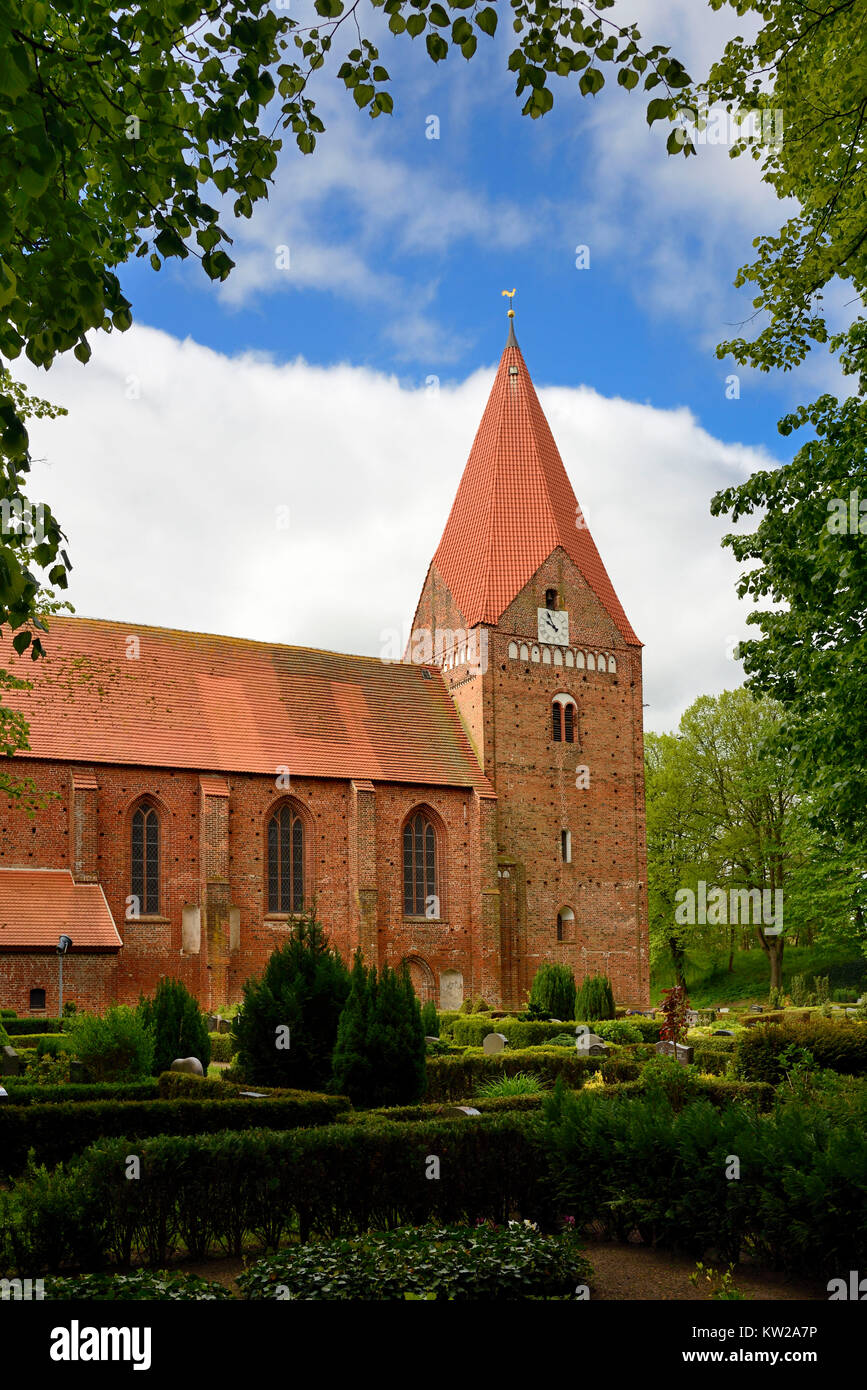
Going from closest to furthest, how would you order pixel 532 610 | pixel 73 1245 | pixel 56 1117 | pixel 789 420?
1. pixel 73 1245
2. pixel 56 1117
3. pixel 789 420
4. pixel 532 610

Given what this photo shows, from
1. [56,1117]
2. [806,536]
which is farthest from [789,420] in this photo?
[56,1117]

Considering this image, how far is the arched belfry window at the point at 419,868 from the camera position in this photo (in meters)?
33.7

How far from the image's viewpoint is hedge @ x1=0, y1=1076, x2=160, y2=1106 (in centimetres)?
1305

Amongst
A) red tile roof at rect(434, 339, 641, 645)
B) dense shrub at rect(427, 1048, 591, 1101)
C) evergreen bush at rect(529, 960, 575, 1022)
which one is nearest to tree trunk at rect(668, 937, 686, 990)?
red tile roof at rect(434, 339, 641, 645)

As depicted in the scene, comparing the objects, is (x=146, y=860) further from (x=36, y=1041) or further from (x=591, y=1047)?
(x=591, y=1047)

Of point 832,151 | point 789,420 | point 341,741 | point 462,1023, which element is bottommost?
point 462,1023

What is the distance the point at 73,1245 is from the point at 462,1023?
1709 centimetres

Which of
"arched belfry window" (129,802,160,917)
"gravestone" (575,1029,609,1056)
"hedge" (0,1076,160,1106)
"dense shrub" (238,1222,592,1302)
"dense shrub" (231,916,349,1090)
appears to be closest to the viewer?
"dense shrub" (238,1222,592,1302)

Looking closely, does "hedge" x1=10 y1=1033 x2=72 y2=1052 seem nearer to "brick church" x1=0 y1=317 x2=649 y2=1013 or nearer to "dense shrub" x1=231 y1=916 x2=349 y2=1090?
"brick church" x1=0 y1=317 x2=649 y2=1013

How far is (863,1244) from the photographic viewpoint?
704 cm

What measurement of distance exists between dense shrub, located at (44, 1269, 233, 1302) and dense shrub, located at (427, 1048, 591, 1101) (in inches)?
435

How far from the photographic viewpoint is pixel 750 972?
51.5 m
